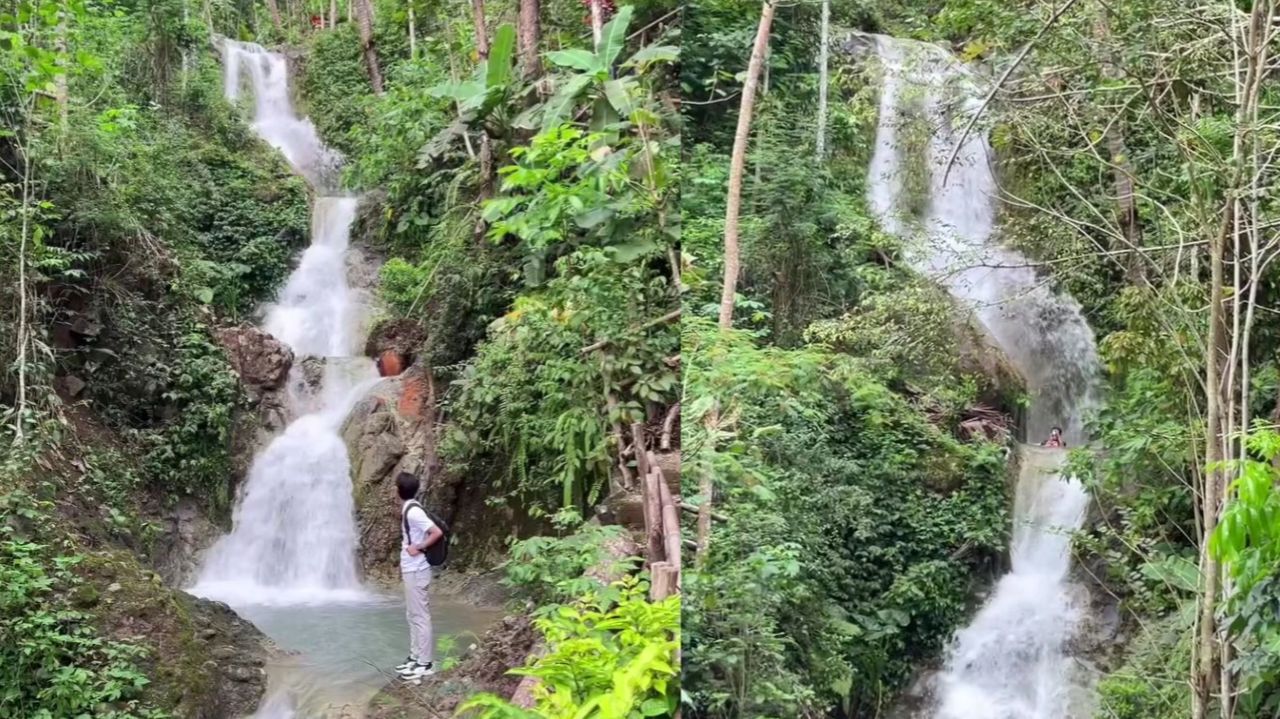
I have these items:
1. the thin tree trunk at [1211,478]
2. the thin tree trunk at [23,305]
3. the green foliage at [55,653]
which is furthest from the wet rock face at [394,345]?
the thin tree trunk at [1211,478]

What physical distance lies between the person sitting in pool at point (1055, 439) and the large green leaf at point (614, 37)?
1003mm

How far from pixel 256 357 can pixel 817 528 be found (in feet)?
13.3

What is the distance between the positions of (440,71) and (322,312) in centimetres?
214

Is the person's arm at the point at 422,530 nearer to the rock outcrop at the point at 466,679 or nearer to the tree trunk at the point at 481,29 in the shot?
the rock outcrop at the point at 466,679

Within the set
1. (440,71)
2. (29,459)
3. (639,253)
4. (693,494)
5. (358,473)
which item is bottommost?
(358,473)

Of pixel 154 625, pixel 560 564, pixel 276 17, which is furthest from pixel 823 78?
pixel 276 17

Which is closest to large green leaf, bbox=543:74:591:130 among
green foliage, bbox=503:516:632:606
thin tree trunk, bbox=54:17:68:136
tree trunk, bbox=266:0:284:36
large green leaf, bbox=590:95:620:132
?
large green leaf, bbox=590:95:620:132

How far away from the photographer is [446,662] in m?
2.57

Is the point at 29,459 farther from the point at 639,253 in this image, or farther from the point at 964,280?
the point at 964,280

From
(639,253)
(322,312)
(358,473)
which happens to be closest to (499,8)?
(639,253)

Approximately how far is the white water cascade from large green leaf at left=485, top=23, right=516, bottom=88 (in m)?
1.40

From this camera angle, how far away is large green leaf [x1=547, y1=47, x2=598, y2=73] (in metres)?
1.70

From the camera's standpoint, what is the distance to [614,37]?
1.54 m

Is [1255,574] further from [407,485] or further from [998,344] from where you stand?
[407,485]
